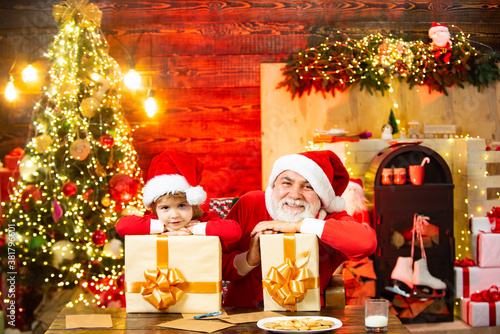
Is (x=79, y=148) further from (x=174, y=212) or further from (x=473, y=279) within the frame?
(x=473, y=279)

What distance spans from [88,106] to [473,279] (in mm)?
2742

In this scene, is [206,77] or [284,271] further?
[206,77]

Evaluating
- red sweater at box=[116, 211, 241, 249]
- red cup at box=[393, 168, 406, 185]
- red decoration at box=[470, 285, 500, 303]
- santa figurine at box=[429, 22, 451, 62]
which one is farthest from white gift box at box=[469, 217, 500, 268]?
red sweater at box=[116, 211, 241, 249]

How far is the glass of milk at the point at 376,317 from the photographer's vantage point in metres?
1.70

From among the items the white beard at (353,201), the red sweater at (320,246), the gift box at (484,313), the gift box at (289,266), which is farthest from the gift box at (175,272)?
the gift box at (484,313)

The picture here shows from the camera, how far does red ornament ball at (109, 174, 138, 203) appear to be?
12.0 feet

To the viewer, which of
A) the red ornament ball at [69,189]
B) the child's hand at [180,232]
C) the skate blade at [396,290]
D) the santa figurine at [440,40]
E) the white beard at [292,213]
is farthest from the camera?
the santa figurine at [440,40]

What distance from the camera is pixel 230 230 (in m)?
2.02

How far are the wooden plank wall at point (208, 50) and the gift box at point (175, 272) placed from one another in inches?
105

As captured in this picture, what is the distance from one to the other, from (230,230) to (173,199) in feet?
0.77

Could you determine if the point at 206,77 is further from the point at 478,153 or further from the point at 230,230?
the point at 230,230

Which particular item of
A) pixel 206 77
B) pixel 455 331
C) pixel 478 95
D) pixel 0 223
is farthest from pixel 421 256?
pixel 0 223

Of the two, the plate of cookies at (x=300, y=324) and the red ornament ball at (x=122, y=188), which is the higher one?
the red ornament ball at (x=122, y=188)

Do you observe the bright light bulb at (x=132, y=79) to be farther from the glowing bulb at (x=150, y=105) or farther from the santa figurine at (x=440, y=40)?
the santa figurine at (x=440, y=40)
